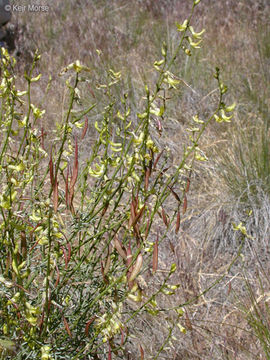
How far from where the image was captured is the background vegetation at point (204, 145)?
193 cm

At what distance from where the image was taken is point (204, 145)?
3.13 m

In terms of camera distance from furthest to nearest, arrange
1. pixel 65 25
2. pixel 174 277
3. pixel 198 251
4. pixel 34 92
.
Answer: pixel 65 25 → pixel 34 92 → pixel 198 251 → pixel 174 277

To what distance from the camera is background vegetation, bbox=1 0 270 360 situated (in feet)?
6.32

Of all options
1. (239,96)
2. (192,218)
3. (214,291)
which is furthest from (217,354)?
(239,96)

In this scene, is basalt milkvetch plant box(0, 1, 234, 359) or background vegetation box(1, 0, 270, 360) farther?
background vegetation box(1, 0, 270, 360)

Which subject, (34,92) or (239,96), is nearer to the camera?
(239,96)

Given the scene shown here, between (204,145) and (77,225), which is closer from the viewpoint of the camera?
(77,225)

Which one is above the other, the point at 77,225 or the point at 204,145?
the point at 204,145

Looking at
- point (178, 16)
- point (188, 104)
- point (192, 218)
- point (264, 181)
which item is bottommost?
point (192, 218)

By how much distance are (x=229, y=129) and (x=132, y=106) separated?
2.81 ft

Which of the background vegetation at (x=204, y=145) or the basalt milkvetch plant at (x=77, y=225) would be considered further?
the background vegetation at (x=204, y=145)

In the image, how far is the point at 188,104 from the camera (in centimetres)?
375

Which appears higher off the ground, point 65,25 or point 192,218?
point 65,25

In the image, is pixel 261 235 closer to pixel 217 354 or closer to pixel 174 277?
pixel 174 277
